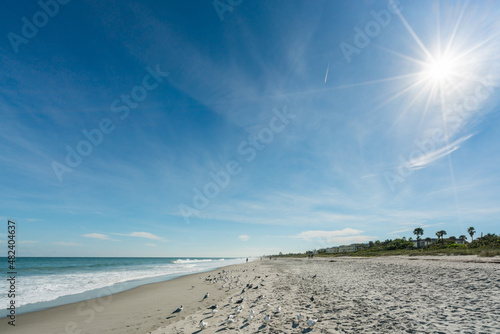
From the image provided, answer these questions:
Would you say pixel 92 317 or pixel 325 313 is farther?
pixel 92 317

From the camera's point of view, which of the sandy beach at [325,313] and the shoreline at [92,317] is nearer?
the sandy beach at [325,313]

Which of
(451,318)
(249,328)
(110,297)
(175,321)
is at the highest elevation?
(451,318)

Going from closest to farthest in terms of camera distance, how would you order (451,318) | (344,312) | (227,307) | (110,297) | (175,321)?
1. (451,318)
2. (344,312)
3. (175,321)
4. (227,307)
5. (110,297)

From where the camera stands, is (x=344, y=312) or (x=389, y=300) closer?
(x=344, y=312)

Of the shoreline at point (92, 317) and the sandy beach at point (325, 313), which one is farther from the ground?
the sandy beach at point (325, 313)

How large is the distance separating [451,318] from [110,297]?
21702mm

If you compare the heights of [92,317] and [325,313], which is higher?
[325,313]

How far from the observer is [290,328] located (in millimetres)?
7551

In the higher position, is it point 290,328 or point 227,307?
point 290,328

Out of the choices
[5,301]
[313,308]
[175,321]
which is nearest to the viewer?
[313,308]

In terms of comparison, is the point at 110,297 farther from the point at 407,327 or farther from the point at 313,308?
the point at 407,327

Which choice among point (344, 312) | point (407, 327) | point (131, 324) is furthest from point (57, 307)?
point (407, 327)

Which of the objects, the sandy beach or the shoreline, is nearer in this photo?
the sandy beach

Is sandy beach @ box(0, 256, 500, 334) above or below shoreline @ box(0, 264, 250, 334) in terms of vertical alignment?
above
